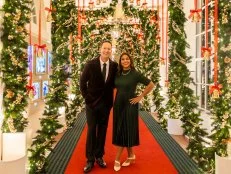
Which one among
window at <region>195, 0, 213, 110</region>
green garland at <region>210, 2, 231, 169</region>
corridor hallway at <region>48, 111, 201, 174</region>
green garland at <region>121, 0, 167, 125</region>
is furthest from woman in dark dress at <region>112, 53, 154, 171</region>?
green garland at <region>121, 0, 167, 125</region>

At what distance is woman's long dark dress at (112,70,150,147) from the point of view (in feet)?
14.6

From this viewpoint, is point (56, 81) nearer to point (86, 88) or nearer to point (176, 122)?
point (86, 88)

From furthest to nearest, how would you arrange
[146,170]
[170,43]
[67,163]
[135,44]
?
[135,44], [170,43], [67,163], [146,170]

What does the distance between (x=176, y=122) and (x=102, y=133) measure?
10.1ft

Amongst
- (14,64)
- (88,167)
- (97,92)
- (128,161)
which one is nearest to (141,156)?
(128,161)

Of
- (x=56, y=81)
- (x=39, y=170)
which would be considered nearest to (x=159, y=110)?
(x=56, y=81)

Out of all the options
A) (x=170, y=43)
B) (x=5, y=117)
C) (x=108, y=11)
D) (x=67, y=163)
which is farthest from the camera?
(x=108, y=11)

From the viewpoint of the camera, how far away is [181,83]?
241 inches

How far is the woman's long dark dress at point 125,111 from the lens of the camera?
14.6ft

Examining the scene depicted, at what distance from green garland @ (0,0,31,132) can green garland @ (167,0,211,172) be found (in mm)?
2517

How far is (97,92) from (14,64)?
3.92ft

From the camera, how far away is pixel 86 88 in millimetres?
4531

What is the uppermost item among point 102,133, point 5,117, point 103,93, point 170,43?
point 170,43

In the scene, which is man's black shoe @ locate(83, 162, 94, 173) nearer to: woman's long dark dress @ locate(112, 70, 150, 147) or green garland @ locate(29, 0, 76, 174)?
woman's long dark dress @ locate(112, 70, 150, 147)
